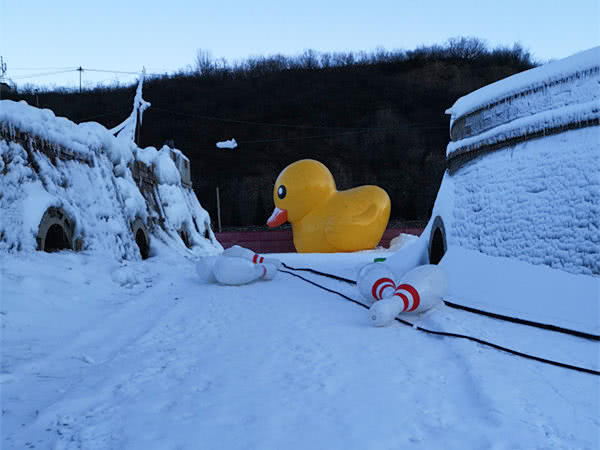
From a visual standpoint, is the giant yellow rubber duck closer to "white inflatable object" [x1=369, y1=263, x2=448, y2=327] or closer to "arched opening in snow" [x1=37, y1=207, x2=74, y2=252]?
"arched opening in snow" [x1=37, y1=207, x2=74, y2=252]

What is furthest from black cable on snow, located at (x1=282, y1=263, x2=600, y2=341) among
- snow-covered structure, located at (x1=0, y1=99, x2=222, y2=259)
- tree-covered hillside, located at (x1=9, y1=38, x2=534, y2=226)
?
tree-covered hillside, located at (x1=9, y1=38, x2=534, y2=226)

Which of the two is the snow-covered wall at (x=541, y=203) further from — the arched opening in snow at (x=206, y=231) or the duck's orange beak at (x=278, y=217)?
the arched opening in snow at (x=206, y=231)

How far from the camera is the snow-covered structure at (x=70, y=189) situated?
469 centimetres

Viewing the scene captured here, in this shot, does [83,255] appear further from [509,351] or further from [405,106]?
[405,106]

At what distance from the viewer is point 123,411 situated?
2.02 metres

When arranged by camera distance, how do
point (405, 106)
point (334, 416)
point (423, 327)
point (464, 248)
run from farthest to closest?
point (405, 106), point (464, 248), point (423, 327), point (334, 416)

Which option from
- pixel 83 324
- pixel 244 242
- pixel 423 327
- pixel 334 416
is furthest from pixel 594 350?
pixel 244 242

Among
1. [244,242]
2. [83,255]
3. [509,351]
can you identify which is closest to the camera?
[509,351]

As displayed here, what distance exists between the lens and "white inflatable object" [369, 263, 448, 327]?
3496 mm

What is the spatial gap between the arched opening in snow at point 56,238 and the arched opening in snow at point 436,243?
4476mm

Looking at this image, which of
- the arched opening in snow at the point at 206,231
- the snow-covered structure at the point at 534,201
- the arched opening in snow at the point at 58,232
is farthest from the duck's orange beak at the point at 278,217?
the snow-covered structure at the point at 534,201

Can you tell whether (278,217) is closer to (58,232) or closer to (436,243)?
(436,243)

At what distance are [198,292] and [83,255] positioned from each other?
1428 mm

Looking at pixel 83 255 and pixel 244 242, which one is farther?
pixel 244 242
